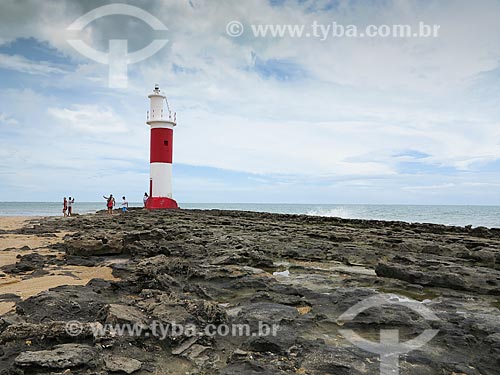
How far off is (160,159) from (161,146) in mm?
946

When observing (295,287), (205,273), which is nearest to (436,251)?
(295,287)

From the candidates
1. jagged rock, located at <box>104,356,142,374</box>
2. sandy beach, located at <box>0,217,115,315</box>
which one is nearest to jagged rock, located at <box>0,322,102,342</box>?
jagged rock, located at <box>104,356,142,374</box>

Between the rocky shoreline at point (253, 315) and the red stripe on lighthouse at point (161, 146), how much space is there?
2058cm

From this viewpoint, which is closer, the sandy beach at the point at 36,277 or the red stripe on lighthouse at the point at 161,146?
the sandy beach at the point at 36,277

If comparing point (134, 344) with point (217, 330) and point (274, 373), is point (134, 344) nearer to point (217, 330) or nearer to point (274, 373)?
point (217, 330)

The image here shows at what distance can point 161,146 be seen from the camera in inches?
1125

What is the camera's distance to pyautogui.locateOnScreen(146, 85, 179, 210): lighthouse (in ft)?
93.7

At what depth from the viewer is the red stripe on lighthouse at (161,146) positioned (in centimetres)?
2858

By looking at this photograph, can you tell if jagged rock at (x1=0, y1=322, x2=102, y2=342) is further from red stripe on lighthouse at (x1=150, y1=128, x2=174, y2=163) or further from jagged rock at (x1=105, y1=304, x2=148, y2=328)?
red stripe on lighthouse at (x1=150, y1=128, x2=174, y2=163)

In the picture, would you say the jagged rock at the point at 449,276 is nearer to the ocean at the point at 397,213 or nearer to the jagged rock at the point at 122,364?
the jagged rock at the point at 122,364

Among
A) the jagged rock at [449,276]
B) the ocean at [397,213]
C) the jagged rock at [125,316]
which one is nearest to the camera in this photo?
the jagged rock at [125,316]

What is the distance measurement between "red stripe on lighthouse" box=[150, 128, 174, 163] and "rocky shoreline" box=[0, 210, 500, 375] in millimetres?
20580

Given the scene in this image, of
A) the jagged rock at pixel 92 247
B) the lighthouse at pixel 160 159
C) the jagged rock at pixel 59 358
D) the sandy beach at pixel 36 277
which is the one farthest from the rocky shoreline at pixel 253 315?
the lighthouse at pixel 160 159

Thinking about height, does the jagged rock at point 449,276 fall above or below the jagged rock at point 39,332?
above
